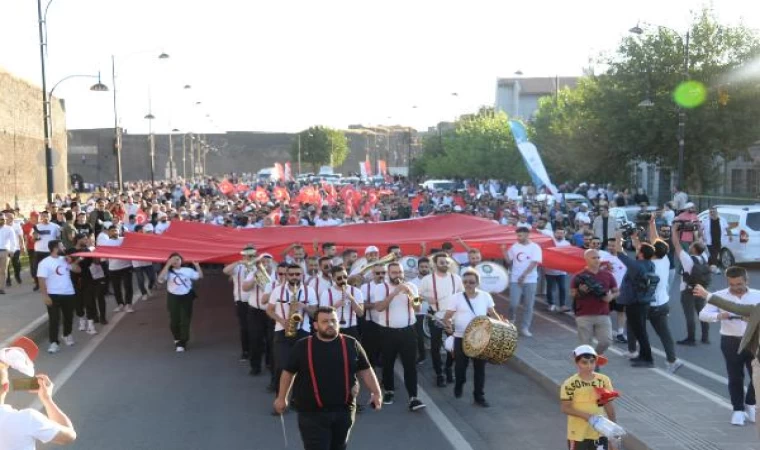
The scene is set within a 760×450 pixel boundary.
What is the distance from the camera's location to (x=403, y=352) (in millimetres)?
10961

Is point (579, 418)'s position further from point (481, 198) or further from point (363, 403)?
point (481, 198)

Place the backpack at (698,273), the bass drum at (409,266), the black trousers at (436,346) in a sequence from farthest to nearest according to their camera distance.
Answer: the bass drum at (409,266) < the backpack at (698,273) < the black trousers at (436,346)

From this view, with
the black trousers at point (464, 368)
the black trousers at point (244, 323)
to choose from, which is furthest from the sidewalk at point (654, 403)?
the black trousers at point (244, 323)

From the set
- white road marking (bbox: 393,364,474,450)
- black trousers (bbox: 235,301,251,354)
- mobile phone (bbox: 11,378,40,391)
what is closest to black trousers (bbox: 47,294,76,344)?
black trousers (bbox: 235,301,251,354)

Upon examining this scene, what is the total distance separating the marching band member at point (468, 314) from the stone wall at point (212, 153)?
3829 inches

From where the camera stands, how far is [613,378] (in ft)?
39.1

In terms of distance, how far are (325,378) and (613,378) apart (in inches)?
237

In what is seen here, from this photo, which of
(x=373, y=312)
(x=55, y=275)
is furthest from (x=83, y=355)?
(x=373, y=312)

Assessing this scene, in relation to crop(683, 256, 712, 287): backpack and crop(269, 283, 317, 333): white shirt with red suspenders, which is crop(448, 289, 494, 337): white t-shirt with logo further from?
crop(683, 256, 712, 287): backpack

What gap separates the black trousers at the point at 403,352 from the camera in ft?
35.6

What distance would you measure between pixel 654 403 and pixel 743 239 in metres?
14.2

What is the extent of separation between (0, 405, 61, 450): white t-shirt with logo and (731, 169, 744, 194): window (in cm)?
4908

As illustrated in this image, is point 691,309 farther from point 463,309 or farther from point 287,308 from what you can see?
point 287,308

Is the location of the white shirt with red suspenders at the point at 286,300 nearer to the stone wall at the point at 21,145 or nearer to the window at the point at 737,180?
the stone wall at the point at 21,145
